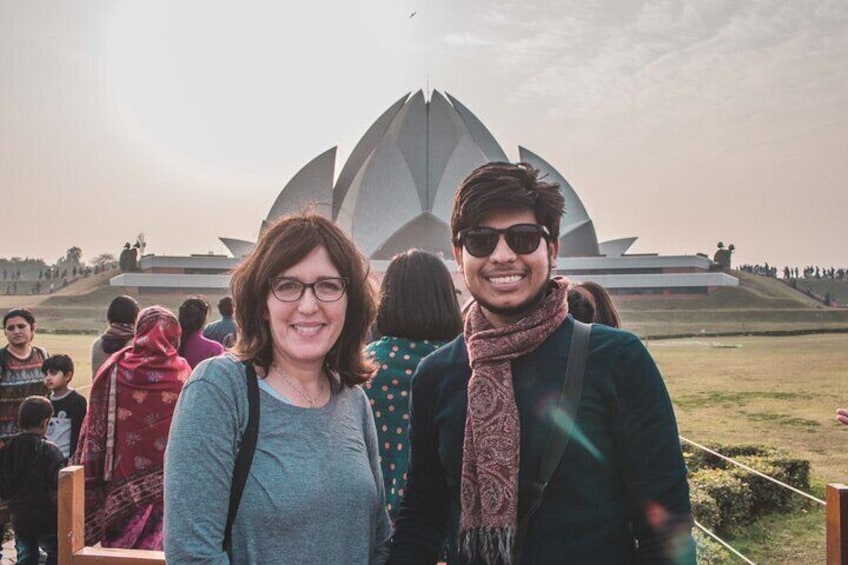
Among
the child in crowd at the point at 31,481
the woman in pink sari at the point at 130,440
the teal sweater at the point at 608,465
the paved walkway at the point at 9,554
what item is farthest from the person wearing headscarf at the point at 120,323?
the teal sweater at the point at 608,465

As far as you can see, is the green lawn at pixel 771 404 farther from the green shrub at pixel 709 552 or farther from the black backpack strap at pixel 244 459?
the black backpack strap at pixel 244 459

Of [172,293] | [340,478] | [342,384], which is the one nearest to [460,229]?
[342,384]

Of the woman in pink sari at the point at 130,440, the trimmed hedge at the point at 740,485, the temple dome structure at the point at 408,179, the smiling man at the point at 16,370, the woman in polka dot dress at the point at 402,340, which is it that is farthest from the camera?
the temple dome structure at the point at 408,179

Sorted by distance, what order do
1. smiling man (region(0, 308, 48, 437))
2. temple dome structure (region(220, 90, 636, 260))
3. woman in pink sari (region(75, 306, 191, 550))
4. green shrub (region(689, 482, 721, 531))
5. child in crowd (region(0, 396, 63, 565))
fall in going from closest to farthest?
woman in pink sari (region(75, 306, 191, 550)) < child in crowd (region(0, 396, 63, 565)) < smiling man (region(0, 308, 48, 437)) < green shrub (region(689, 482, 721, 531)) < temple dome structure (region(220, 90, 636, 260))

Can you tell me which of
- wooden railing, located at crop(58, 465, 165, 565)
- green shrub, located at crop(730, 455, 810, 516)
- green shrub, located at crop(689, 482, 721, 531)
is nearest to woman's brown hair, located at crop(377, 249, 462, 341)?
wooden railing, located at crop(58, 465, 165, 565)

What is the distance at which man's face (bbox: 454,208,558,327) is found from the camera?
1112mm

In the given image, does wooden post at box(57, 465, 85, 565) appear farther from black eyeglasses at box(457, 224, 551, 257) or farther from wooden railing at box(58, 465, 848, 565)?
black eyeglasses at box(457, 224, 551, 257)

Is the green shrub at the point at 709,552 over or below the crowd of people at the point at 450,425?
below

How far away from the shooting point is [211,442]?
0.98m

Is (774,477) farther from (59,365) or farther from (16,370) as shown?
(16,370)

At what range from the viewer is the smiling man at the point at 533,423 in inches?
39.9

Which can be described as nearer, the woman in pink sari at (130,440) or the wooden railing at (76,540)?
the wooden railing at (76,540)

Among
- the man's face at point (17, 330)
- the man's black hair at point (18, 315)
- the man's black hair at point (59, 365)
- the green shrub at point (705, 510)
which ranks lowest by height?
the green shrub at point (705, 510)

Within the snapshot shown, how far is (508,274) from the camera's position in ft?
3.68
